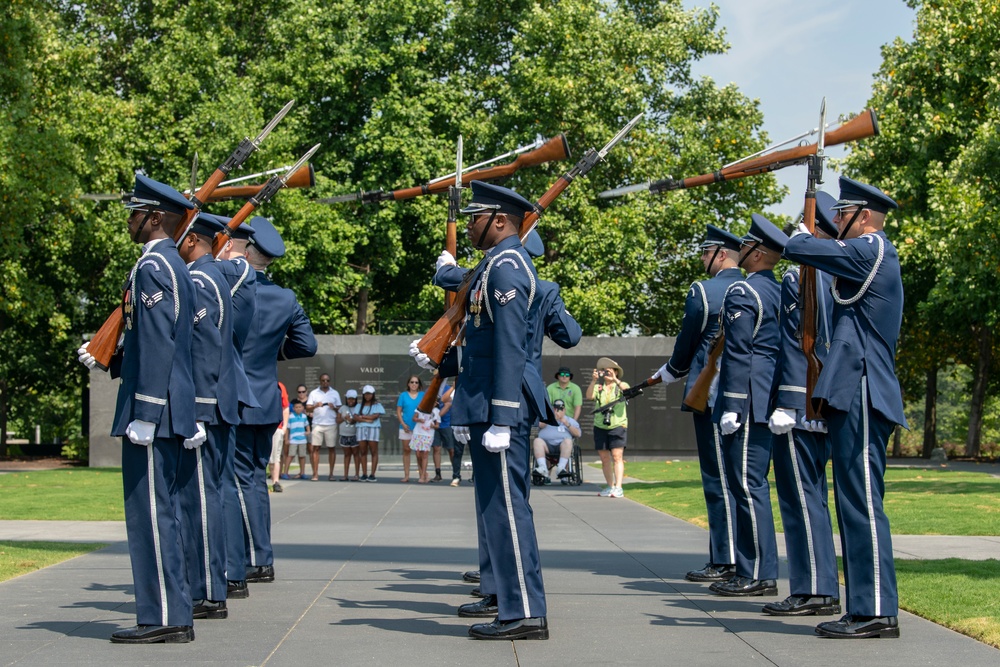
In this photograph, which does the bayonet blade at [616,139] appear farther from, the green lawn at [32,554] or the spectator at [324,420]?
the spectator at [324,420]

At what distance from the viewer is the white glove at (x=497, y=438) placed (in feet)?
22.0

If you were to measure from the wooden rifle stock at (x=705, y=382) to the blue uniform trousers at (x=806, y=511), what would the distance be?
4.21ft

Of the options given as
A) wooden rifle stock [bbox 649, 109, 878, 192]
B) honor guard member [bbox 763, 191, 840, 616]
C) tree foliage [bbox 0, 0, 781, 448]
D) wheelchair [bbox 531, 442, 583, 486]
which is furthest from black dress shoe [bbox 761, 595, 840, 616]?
tree foliage [bbox 0, 0, 781, 448]

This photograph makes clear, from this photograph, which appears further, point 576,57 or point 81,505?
point 576,57

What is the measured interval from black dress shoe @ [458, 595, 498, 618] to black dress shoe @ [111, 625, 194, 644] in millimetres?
1603

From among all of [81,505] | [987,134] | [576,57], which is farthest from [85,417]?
[987,134]

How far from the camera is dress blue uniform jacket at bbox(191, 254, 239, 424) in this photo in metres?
7.24

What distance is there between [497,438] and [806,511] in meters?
2.09

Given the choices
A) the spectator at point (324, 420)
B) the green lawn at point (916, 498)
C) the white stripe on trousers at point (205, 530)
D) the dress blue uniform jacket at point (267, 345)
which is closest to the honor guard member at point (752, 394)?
the dress blue uniform jacket at point (267, 345)

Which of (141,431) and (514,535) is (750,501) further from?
(141,431)

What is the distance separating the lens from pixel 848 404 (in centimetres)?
684

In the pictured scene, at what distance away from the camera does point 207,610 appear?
743 cm

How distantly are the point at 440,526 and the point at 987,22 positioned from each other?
2156cm

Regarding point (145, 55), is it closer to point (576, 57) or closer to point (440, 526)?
point (576, 57)
